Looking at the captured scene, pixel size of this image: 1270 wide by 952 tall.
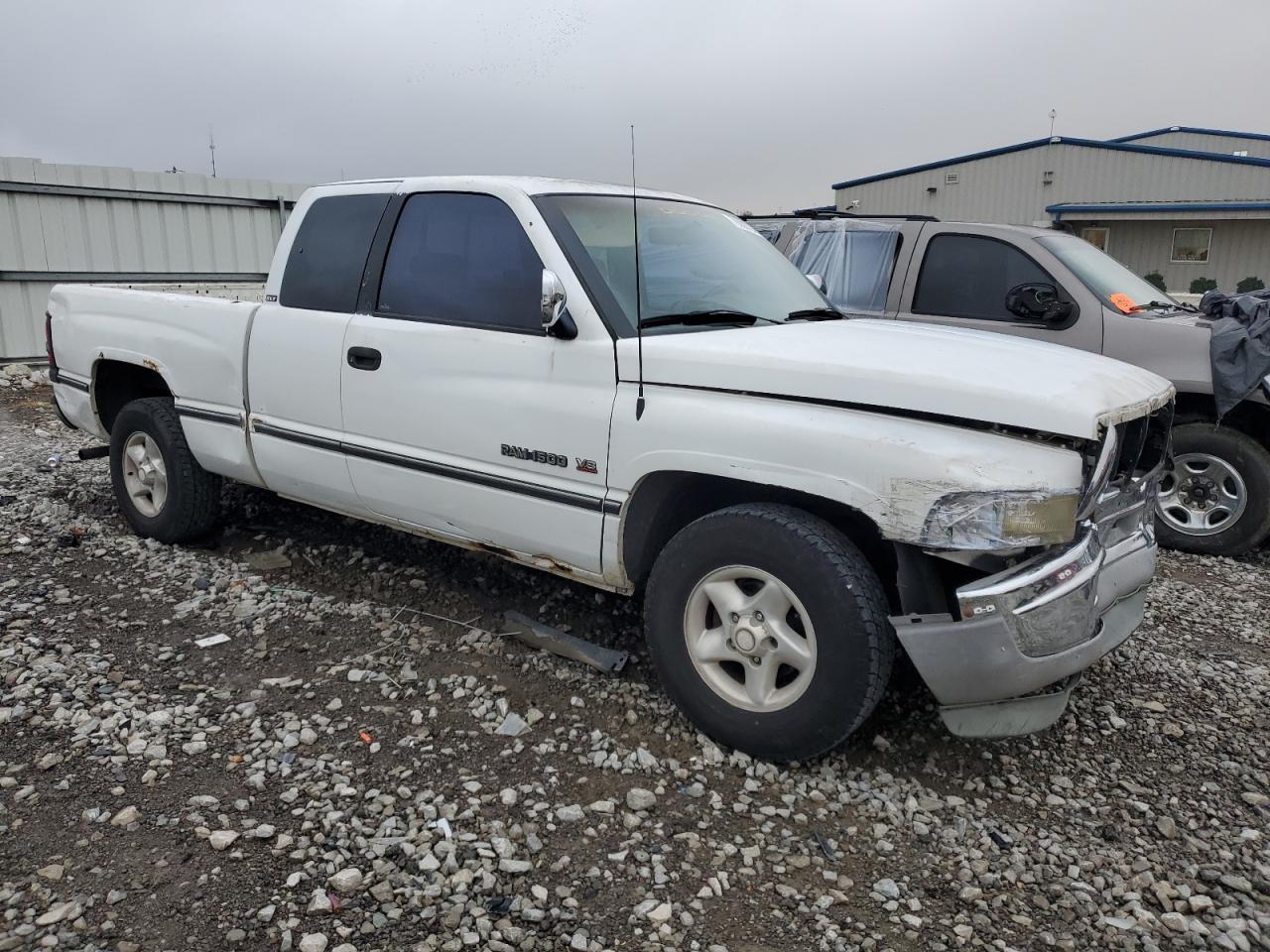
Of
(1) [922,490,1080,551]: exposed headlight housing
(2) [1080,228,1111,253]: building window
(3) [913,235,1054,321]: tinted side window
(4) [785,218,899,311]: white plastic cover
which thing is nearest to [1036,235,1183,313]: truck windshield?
(3) [913,235,1054,321]: tinted side window

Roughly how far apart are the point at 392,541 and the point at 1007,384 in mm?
3553

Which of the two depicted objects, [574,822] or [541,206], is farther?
[541,206]

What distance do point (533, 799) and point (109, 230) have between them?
1200cm

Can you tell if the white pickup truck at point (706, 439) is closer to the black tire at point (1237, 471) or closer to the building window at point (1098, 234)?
the black tire at point (1237, 471)

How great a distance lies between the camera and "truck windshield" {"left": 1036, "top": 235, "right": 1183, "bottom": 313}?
19.6 ft

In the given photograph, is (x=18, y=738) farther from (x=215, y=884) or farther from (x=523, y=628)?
(x=523, y=628)

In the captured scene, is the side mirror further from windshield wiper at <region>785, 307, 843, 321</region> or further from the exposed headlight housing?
the exposed headlight housing

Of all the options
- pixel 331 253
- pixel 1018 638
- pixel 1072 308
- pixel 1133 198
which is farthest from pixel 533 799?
pixel 1133 198

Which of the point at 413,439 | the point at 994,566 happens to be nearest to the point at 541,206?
the point at 413,439

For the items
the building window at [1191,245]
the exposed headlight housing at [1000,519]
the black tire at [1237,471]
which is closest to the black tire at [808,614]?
the exposed headlight housing at [1000,519]

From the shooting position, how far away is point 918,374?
2941mm

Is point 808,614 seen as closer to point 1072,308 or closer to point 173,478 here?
point 173,478

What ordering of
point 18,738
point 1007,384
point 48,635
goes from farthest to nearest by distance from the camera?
point 48,635 → point 18,738 → point 1007,384

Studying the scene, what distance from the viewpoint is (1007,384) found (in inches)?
113
